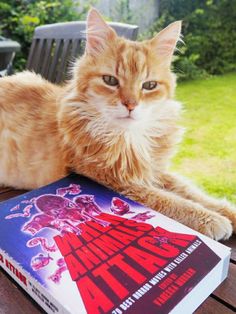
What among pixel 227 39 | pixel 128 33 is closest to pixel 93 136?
pixel 128 33

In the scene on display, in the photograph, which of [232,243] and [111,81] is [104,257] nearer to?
[232,243]

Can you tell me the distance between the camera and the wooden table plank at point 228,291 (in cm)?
53

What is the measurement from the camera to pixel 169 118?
977 millimetres

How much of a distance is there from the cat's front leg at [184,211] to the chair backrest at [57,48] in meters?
0.75

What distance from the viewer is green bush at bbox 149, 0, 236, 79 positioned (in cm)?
159

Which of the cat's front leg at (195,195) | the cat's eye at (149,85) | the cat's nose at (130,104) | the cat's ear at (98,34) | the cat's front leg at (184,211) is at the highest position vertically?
the cat's ear at (98,34)

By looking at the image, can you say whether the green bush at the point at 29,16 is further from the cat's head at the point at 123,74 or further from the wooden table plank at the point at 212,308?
the wooden table plank at the point at 212,308

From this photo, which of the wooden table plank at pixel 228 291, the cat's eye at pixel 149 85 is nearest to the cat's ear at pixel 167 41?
the cat's eye at pixel 149 85

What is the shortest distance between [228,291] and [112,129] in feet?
1.74

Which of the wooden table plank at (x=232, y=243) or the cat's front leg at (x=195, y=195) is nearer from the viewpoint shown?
the wooden table plank at (x=232, y=243)

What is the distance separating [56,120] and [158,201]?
1.42ft

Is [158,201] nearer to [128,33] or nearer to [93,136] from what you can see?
[93,136]

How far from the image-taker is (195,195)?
3.01 feet

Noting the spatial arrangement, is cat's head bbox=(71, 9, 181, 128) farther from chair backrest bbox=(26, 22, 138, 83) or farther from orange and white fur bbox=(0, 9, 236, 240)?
chair backrest bbox=(26, 22, 138, 83)
